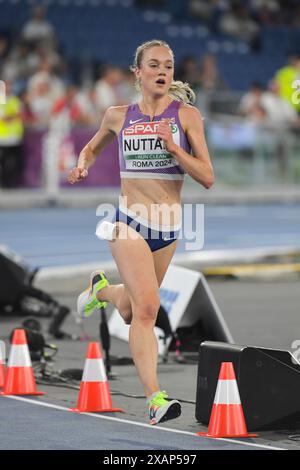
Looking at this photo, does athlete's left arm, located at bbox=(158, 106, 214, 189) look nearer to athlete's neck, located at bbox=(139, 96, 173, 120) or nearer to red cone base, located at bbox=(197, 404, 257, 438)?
athlete's neck, located at bbox=(139, 96, 173, 120)

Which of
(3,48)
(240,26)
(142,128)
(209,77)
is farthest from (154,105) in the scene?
(240,26)

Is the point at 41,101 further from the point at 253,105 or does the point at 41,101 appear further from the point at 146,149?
the point at 146,149

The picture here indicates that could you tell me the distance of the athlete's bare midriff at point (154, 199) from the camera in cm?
815

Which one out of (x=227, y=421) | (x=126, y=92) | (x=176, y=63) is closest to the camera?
(x=227, y=421)

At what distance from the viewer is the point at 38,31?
28984 millimetres

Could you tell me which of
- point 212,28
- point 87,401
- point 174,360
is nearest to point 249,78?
point 212,28

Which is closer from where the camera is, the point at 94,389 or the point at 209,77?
the point at 94,389

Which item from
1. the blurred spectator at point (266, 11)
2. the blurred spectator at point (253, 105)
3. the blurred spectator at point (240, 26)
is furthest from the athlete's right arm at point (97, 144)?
the blurred spectator at point (266, 11)

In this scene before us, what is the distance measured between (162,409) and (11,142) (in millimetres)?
19922

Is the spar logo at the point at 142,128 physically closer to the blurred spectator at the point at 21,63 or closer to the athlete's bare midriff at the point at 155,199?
the athlete's bare midriff at the point at 155,199

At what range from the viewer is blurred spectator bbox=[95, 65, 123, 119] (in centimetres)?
2773

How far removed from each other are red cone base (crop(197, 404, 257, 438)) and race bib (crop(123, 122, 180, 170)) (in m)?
1.50

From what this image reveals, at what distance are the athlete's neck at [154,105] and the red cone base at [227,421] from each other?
1.82 m

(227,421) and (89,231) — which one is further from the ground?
(89,231)
